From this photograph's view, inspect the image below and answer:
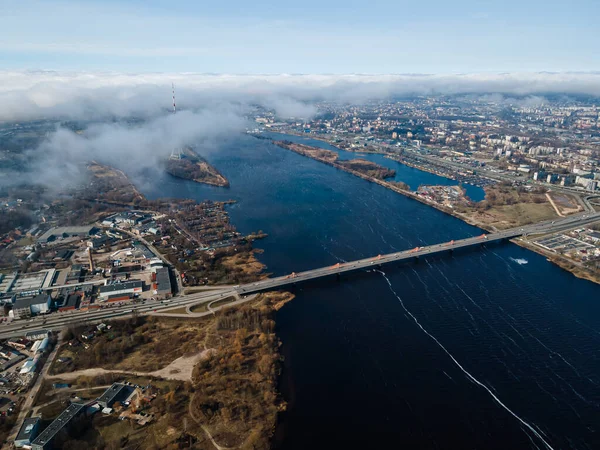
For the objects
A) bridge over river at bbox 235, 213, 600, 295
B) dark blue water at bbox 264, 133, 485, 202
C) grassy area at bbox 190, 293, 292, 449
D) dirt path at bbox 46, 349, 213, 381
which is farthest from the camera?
dark blue water at bbox 264, 133, 485, 202

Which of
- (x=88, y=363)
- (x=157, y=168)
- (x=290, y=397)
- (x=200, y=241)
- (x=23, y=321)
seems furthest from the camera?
(x=157, y=168)

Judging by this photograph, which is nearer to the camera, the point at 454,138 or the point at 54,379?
the point at 54,379

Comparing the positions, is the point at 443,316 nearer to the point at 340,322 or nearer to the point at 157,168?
the point at 340,322

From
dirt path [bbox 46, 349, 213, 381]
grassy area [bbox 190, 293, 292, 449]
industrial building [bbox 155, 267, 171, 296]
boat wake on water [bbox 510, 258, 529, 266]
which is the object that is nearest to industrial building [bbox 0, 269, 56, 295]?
industrial building [bbox 155, 267, 171, 296]

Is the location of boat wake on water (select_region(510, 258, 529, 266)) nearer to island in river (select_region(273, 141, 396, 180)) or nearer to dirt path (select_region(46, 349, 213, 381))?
dirt path (select_region(46, 349, 213, 381))

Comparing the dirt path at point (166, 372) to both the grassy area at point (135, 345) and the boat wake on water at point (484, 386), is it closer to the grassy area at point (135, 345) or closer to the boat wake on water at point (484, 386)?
the grassy area at point (135, 345)

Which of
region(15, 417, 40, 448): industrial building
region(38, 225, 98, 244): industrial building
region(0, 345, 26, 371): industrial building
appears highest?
region(15, 417, 40, 448): industrial building

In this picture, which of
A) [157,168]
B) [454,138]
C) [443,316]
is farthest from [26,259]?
[454,138]
